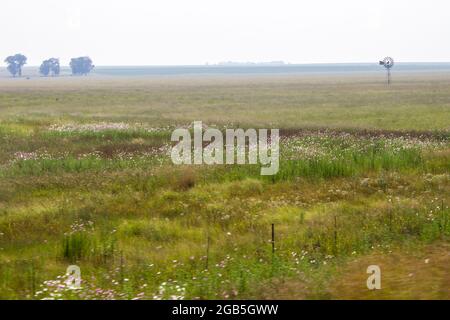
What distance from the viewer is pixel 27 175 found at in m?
19.5

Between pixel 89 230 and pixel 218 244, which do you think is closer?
pixel 218 244

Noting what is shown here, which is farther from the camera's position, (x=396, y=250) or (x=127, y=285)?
(x=396, y=250)

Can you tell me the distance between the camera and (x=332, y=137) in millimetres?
28094

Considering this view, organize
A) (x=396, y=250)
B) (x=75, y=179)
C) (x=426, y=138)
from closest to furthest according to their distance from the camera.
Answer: (x=396, y=250)
(x=75, y=179)
(x=426, y=138)

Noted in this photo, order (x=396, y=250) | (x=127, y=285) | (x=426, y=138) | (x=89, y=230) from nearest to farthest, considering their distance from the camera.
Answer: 1. (x=127, y=285)
2. (x=396, y=250)
3. (x=89, y=230)
4. (x=426, y=138)

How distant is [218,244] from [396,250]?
3.70 m

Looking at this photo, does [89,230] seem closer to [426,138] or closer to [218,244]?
[218,244]

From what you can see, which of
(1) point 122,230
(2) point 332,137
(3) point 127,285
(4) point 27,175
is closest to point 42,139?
(4) point 27,175

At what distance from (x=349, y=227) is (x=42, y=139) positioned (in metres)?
19.8

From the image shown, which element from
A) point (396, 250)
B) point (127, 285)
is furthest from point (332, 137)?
point (127, 285)

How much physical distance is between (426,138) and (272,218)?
1611 centimetres
